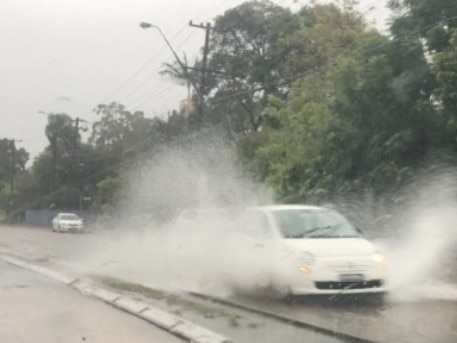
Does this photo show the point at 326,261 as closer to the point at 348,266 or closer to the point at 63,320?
the point at 348,266

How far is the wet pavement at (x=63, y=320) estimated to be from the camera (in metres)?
8.74

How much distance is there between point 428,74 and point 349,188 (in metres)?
3.66

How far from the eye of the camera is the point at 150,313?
10.5 m

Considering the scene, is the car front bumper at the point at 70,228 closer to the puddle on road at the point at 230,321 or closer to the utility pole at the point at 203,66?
the utility pole at the point at 203,66

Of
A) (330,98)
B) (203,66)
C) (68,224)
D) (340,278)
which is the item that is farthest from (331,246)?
(68,224)

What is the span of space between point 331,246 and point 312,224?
1.09 m

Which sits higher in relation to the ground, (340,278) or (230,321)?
(340,278)

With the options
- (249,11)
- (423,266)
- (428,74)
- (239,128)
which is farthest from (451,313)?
(249,11)

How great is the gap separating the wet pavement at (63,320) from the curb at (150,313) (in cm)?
14

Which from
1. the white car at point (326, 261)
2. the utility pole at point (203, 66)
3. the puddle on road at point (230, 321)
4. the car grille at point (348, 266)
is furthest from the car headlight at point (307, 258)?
the utility pole at point (203, 66)

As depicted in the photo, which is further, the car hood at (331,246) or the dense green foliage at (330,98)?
the dense green foliage at (330,98)

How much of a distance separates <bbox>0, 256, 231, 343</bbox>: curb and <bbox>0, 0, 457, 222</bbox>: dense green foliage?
316 inches

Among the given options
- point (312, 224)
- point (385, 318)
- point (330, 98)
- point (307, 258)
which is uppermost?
point (330, 98)

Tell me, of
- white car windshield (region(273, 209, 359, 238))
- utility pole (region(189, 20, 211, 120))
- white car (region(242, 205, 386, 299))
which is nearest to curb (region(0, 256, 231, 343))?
white car (region(242, 205, 386, 299))
